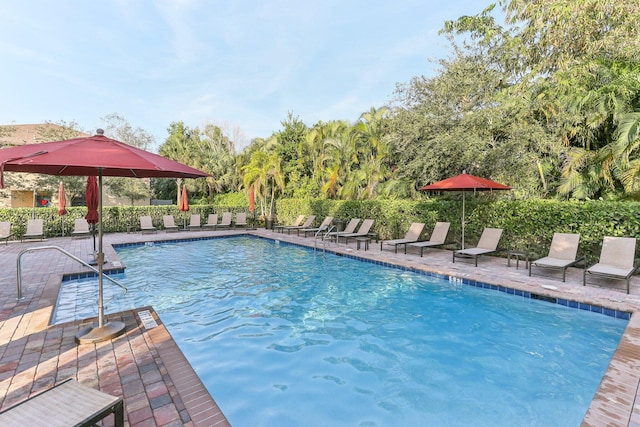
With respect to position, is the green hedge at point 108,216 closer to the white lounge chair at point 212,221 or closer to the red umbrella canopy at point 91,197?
the white lounge chair at point 212,221

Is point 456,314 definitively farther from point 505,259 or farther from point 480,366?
point 505,259

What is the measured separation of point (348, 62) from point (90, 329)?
2026 cm

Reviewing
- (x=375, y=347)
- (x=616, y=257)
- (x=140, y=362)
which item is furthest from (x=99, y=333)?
(x=616, y=257)

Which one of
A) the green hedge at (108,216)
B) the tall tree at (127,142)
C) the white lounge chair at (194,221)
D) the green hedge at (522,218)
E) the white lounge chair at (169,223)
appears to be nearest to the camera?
the green hedge at (522,218)

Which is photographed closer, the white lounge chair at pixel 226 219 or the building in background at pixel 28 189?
the white lounge chair at pixel 226 219

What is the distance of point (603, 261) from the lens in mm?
7090

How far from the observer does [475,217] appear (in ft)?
34.6

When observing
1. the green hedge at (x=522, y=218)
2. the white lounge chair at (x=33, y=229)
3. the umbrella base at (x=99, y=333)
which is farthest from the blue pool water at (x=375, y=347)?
the white lounge chair at (x=33, y=229)

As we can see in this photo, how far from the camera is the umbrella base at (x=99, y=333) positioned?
4.04m

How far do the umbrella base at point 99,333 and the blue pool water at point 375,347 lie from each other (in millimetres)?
843

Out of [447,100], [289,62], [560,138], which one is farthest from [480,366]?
[289,62]

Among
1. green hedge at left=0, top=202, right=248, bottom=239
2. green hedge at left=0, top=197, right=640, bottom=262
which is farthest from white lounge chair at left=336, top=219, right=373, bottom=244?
green hedge at left=0, top=202, right=248, bottom=239

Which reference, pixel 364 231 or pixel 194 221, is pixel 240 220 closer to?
pixel 194 221

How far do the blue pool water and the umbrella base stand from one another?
2.76 feet
